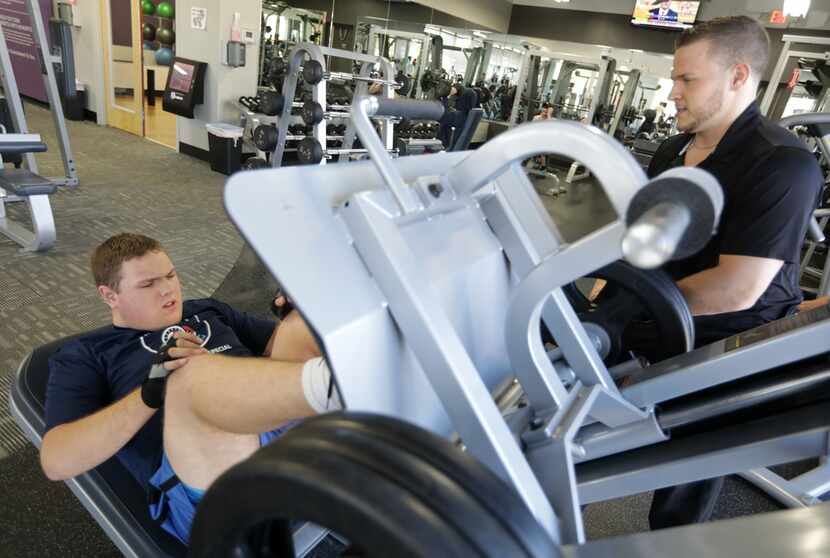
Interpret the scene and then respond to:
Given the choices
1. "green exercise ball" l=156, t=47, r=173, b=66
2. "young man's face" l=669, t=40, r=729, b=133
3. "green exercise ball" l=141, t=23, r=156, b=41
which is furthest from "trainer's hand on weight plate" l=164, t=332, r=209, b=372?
"green exercise ball" l=156, t=47, r=173, b=66

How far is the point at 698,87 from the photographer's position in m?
1.44

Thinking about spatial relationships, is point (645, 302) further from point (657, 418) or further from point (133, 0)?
point (133, 0)

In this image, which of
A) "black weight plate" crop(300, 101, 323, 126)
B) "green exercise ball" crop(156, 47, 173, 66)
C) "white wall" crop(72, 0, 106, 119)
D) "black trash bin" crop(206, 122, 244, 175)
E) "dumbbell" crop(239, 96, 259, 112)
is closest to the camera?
"black weight plate" crop(300, 101, 323, 126)

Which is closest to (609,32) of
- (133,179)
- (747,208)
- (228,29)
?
(228,29)

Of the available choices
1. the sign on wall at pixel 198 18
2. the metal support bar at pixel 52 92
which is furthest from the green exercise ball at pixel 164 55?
the metal support bar at pixel 52 92

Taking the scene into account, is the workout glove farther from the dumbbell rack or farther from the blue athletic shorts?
the dumbbell rack

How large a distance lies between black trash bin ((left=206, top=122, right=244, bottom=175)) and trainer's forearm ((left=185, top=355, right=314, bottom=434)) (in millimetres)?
4928

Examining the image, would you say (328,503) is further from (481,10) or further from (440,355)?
(481,10)

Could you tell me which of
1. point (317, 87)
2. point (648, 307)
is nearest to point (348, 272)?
point (648, 307)

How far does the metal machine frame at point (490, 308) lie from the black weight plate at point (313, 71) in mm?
2956

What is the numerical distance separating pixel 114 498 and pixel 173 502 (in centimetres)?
16

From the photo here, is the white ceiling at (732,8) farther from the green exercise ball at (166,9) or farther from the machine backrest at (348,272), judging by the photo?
the machine backrest at (348,272)

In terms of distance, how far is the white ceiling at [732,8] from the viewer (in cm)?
770

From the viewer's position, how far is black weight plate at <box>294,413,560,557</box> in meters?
0.46
